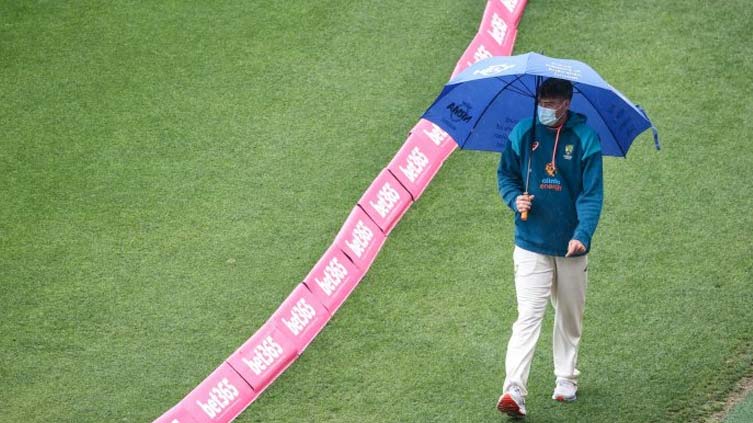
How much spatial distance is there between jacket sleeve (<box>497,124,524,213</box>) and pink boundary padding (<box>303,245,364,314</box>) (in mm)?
2042

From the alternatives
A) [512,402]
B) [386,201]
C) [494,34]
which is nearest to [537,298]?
[512,402]

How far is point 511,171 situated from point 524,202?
300mm

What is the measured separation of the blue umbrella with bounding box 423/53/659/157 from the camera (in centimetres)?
738

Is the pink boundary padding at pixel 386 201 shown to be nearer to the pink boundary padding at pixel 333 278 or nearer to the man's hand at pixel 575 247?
the pink boundary padding at pixel 333 278

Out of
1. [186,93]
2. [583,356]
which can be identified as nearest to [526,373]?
[583,356]

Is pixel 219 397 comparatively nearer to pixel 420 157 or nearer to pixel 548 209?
pixel 548 209

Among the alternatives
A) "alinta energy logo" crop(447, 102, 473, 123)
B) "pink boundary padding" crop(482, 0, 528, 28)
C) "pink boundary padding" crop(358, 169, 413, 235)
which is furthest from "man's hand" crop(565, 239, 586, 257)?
"pink boundary padding" crop(482, 0, 528, 28)

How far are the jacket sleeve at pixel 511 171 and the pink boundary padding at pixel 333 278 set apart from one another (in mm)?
2042

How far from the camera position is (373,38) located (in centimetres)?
1255

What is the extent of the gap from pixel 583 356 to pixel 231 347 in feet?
8.47

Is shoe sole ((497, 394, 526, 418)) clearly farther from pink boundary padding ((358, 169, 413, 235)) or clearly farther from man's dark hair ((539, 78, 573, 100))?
pink boundary padding ((358, 169, 413, 235))

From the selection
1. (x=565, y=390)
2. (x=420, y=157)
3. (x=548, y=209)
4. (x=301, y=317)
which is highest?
(x=548, y=209)

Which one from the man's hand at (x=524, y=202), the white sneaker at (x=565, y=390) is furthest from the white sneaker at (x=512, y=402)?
the man's hand at (x=524, y=202)

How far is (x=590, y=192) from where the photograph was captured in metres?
Result: 7.41
